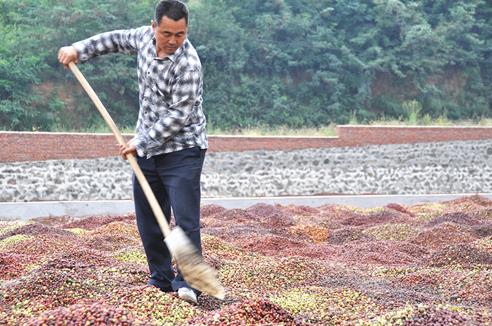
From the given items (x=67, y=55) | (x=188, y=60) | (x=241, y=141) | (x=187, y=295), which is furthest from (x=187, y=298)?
(x=241, y=141)

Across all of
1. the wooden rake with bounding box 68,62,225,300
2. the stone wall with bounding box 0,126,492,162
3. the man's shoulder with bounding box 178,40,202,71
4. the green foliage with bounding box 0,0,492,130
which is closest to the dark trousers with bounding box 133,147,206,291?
the wooden rake with bounding box 68,62,225,300

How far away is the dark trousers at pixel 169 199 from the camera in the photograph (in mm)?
5070

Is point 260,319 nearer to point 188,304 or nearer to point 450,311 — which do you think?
point 188,304

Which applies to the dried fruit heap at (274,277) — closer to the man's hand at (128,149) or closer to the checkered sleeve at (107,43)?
the man's hand at (128,149)

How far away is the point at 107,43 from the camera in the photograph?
5.32 meters

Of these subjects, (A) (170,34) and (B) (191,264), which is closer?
(B) (191,264)

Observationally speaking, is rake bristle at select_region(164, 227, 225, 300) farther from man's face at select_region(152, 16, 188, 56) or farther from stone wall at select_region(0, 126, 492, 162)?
stone wall at select_region(0, 126, 492, 162)

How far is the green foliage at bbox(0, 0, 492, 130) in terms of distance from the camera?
23016 mm

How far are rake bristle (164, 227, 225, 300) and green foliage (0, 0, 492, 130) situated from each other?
17282 mm

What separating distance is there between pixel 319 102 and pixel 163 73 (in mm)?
21582

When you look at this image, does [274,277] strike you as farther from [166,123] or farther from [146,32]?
[146,32]

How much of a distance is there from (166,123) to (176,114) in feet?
0.25

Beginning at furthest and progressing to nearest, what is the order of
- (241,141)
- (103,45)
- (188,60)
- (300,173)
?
(300,173) → (241,141) → (103,45) → (188,60)

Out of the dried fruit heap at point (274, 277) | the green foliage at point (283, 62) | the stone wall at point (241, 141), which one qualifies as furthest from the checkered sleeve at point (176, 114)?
the green foliage at point (283, 62)
